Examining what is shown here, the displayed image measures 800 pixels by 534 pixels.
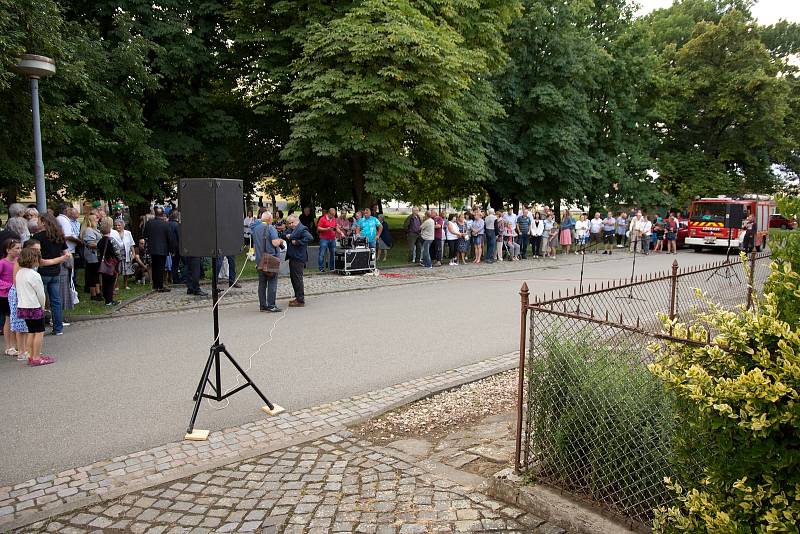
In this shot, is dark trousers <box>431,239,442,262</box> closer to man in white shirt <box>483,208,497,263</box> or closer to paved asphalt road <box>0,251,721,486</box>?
man in white shirt <box>483,208,497,263</box>

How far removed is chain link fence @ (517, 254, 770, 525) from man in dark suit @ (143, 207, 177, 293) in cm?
1120

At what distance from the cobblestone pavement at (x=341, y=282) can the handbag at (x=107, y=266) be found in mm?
776

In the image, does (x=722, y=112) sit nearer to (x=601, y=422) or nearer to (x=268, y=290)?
(x=268, y=290)

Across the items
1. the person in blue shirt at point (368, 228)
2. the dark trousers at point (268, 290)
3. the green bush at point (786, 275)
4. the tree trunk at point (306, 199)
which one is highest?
the tree trunk at point (306, 199)

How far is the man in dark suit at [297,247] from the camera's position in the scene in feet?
40.8

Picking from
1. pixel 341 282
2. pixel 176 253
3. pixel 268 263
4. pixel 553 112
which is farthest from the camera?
pixel 553 112

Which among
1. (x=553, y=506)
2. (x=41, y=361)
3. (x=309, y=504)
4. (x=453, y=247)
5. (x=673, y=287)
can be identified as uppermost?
(x=453, y=247)

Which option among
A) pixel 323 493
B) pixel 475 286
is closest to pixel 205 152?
pixel 475 286

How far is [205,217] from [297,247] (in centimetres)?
654

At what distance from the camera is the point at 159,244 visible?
1408cm

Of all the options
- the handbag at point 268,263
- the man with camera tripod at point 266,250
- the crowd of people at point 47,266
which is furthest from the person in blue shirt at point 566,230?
the crowd of people at point 47,266

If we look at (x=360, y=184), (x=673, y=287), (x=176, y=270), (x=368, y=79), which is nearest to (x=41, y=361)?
(x=176, y=270)

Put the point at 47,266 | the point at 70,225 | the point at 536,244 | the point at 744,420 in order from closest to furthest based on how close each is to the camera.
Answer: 1. the point at 744,420
2. the point at 47,266
3. the point at 70,225
4. the point at 536,244

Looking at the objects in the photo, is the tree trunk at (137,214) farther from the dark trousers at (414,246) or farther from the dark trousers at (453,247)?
the dark trousers at (453,247)
